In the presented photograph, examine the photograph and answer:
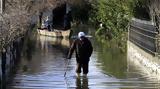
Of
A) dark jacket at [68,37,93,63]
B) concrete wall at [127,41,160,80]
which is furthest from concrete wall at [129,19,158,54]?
dark jacket at [68,37,93,63]

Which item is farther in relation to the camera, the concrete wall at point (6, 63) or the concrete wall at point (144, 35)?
the concrete wall at point (144, 35)

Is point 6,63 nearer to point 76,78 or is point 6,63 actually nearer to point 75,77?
point 75,77

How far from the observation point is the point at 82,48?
1816cm

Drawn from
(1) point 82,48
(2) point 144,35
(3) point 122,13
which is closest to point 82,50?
(1) point 82,48

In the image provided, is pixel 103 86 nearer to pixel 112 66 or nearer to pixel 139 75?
pixel 139 75

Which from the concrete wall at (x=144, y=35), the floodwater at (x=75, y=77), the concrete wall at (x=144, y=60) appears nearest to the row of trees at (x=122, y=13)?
the concrete wall at (x=144, y=35)

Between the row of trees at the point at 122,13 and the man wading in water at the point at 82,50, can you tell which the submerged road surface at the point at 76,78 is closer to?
the man wading in water at the point at 82,50

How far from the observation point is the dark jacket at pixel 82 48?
1814cm

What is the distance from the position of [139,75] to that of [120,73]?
899mm

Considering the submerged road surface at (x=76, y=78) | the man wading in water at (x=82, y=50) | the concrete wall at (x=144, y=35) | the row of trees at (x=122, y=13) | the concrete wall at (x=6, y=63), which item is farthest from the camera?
the row of trees at (x=122, y=13)

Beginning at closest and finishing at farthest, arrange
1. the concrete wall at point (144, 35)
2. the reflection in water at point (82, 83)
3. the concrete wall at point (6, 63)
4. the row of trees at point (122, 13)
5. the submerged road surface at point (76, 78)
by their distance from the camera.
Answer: the reflection in water at point (82, 83) < the submerged road surface at point (76, 78) < the concrete wall at point (6, 63) < the concrete wall at point (144, 35) < the row of trees at point (122, 13)

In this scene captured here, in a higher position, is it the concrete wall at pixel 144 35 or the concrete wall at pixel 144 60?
the concrete wall at pixel 144 35

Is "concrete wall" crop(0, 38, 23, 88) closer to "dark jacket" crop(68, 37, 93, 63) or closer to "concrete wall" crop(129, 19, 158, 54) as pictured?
"dark jacket" crop(68, 37, 93, 63)

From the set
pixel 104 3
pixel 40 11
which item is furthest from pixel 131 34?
pixel 40 11
